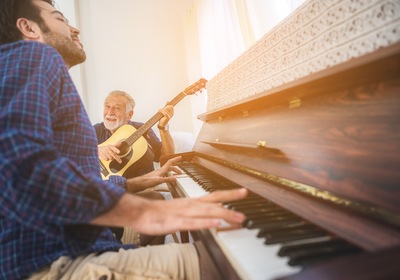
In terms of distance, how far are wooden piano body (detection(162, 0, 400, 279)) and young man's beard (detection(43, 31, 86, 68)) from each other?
83 cm

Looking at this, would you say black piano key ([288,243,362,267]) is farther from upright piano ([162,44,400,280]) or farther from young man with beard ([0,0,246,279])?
young man with beard ([0,0,246,279])

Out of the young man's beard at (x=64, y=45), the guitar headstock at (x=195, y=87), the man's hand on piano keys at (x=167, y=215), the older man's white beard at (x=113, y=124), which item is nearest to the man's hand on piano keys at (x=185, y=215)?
the man's hand on piano keys at (x=167, y=215)

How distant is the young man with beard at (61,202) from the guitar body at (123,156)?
4.75 feet

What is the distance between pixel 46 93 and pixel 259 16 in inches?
70.6

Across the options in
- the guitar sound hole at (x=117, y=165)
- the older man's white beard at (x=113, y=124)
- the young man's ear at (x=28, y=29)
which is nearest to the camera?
the young man's ear at (x=28, y=29)

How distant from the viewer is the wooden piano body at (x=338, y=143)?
414 millimetres

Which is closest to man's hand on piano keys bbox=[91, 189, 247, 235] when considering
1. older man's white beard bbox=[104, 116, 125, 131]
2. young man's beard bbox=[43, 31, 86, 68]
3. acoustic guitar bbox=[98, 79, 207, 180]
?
young man's beard bbox=[43, 31, 86, 68]

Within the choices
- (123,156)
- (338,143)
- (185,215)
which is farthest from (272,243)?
(123,156)

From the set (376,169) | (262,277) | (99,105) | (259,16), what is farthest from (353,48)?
(99,105)

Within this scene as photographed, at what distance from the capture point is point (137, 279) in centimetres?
68

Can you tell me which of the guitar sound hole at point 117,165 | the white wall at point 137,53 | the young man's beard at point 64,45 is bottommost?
the guitar sound hole at point 117,165

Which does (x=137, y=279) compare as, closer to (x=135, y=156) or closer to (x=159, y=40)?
(x=135, y=156)

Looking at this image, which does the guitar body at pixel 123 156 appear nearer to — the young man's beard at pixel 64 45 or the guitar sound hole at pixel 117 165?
the guitar sound hole at pixel 117 165

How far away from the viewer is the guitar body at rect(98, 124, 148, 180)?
2.25 metres
